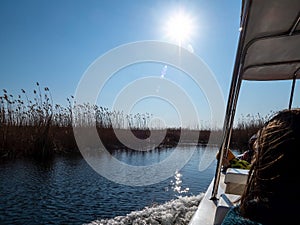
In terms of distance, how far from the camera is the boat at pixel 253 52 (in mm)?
1366

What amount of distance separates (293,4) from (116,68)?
18.6 feet

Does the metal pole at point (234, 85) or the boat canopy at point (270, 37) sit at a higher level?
the boat canopy at point (270, 37)

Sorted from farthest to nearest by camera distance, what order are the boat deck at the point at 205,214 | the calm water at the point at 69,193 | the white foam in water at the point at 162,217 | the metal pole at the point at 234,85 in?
the calm water at the point at 69,193, the white foam in water at the point at 162,217, the boat deck at the point at 205,214, the metal pole at the point at 234,85

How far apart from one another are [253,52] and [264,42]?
0.50 ft

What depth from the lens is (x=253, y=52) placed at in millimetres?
1927

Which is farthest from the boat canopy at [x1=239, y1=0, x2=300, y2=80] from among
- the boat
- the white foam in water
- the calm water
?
the calm water

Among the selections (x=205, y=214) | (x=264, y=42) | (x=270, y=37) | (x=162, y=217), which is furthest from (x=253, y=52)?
(x=162, y=217)

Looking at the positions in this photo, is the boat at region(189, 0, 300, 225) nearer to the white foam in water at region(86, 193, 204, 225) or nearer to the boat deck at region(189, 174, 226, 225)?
the boat deck at region(189, 174, 226, 225)

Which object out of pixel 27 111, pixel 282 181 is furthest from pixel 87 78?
pixel 282 181

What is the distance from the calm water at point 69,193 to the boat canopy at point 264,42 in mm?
2266

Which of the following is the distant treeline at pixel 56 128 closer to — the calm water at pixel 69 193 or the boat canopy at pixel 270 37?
the calm water at pixel 69 193

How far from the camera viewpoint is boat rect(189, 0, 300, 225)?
4.48ft

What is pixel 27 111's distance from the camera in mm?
7719

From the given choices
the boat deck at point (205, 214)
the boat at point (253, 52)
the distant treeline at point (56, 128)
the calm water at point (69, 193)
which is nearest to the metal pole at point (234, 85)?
the boat at point (253, 52)
